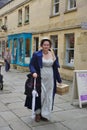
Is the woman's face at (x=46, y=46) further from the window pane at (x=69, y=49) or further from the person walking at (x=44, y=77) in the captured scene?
the window pane at (x=69, y=49)

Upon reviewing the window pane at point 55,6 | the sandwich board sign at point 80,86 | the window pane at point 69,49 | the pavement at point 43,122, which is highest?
the window pane at point 55,6

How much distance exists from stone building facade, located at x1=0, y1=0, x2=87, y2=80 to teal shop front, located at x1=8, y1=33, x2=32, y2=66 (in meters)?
0.58

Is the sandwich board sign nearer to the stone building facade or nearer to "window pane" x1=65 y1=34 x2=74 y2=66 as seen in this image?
the stone building facade

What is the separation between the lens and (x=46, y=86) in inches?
257

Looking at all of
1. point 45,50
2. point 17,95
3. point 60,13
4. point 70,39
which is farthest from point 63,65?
point 45,50

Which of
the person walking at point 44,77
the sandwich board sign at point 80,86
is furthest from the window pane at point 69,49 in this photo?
the person walking at point 44,77

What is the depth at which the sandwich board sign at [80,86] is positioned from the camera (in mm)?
8344

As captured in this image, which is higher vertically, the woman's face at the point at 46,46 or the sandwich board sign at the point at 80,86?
the woman's face at the point at 46,46

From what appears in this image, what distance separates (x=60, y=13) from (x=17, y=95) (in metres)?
7.52

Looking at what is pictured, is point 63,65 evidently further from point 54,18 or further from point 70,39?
point 54,18

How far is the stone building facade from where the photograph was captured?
1414cm

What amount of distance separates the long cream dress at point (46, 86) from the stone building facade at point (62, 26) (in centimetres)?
333

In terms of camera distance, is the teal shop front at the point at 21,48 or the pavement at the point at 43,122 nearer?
the pavement at the point at 43,122

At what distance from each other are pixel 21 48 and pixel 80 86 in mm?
14167
